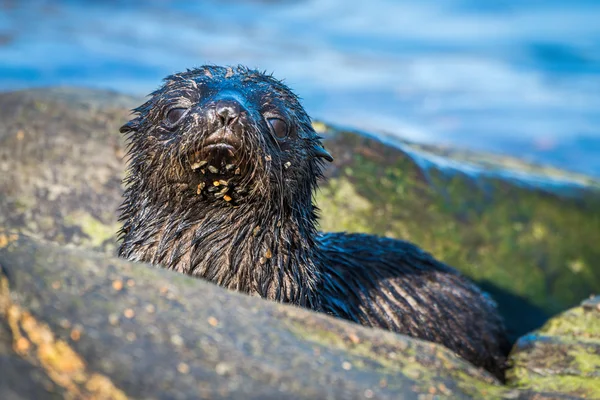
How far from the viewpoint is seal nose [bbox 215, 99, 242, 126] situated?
4.52 meters

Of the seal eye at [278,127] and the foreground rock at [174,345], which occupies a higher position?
the seal eye at [278,127]

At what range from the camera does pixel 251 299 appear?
360 cm

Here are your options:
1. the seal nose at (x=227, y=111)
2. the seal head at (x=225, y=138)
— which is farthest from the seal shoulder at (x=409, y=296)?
the seal nose at (x=227, y=111)

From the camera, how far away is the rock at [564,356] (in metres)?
5.28

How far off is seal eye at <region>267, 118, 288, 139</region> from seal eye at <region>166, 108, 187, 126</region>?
502mm

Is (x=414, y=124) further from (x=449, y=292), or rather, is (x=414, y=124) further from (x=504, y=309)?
(x=449, y=292)

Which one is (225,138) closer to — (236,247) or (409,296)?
(236,247)

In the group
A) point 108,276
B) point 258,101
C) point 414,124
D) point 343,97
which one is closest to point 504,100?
point 414,124

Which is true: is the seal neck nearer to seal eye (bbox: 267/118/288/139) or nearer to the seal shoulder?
seal eye (bbox: 267/118/288/139)

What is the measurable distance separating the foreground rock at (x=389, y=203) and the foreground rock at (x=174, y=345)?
4352 mm

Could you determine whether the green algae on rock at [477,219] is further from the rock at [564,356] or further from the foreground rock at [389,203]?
the rock at [564,356]

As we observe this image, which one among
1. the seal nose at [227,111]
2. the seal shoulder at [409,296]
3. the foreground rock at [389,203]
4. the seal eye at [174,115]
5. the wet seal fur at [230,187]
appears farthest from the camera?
the foreground rock at [389,203]

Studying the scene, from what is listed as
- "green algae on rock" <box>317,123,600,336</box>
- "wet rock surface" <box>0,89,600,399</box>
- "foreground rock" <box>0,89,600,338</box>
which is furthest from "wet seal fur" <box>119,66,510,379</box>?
"green algae on rock" <box>317,123,600,336</box>

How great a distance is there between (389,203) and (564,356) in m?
2.85
